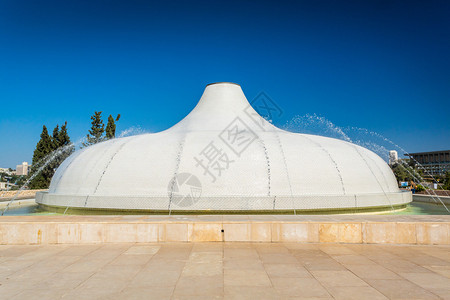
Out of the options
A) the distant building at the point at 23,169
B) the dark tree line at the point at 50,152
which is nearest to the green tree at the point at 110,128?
the dark tree line at the point at 50,152

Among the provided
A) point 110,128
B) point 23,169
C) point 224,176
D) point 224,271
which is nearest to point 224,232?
point 224,271

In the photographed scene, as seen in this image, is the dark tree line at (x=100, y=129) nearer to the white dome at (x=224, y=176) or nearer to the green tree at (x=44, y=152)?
the green tree at (x=44, y=152)

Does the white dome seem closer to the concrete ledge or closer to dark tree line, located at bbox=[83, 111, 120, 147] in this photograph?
the concrete ledge

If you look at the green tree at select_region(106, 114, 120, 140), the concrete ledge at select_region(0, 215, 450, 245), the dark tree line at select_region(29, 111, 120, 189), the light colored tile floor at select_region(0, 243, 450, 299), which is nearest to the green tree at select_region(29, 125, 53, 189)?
the dark tree line at select_region(29, 111, 120, 189)

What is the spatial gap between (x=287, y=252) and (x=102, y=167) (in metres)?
9.54

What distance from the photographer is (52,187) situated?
1472 centimetres

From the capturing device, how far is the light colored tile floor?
4012mm

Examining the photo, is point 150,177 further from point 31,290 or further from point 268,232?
point 31,290

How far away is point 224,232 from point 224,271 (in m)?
1.97

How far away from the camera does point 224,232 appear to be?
269 inches

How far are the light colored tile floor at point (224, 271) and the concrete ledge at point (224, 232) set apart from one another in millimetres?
226

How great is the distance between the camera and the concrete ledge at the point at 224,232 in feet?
22.1

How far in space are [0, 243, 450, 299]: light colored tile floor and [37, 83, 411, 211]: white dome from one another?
189 inches

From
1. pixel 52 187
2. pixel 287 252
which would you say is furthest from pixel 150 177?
A: pixel 287 252
